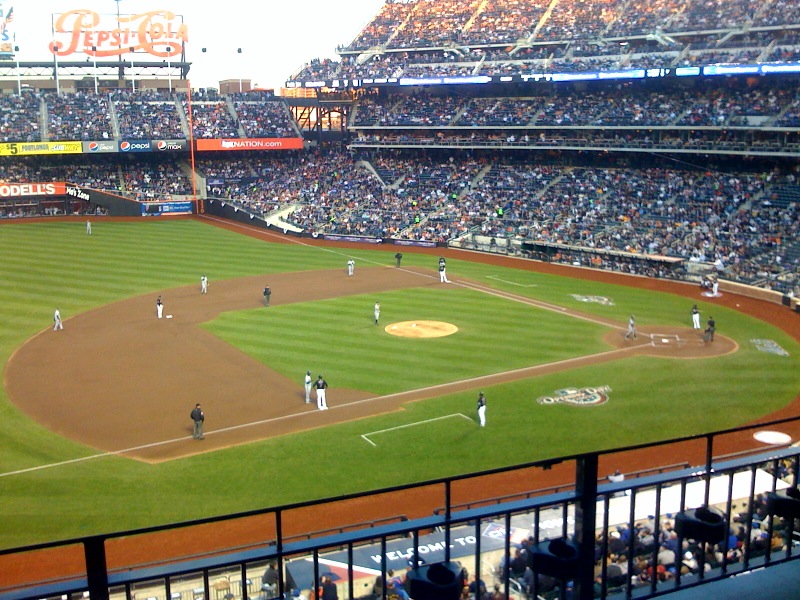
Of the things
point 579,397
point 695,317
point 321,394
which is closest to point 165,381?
point 321,394

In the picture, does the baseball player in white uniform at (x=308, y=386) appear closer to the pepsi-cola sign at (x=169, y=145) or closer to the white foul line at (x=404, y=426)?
the white foul line at (x=404, y=426)

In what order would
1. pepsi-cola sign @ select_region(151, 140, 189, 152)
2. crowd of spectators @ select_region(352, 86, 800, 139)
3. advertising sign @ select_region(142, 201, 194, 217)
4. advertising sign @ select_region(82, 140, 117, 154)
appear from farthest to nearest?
1. pepsi-cola sign @ select_region(151, 140, 189, 152)
2. advertising sign @ select_region(142, 201, 194, 217)
3. advertising sign @ select_region(82, 140, 117, 154)
4. crowd of spectators @ select_region(352, 86, 800, 139)

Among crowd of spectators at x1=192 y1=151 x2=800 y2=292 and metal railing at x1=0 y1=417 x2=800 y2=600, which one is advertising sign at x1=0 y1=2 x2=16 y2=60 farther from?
metal railing at x1=0 y1=417 x2=800 y2=600

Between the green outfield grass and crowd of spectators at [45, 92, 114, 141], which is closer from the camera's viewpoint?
the green outfield grass

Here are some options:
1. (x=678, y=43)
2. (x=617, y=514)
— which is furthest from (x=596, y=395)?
(x=678, y=43)

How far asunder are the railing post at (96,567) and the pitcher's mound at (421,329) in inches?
1066

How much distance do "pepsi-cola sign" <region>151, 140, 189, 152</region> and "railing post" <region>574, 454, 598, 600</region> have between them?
67.2 metres

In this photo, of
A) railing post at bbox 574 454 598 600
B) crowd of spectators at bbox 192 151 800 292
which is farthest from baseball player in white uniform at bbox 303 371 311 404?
crowd of spectators at bbox 192 151 800 292

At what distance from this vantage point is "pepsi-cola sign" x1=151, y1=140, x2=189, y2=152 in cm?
6731

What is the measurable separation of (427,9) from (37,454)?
63641mm

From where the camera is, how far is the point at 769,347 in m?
30.3


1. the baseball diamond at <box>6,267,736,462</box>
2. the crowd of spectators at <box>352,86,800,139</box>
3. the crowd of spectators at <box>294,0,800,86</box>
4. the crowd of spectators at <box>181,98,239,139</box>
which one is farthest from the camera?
the crowd of spectators at <box>181,98,239,139</box>

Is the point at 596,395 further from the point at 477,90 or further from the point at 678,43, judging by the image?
the point at 477,90

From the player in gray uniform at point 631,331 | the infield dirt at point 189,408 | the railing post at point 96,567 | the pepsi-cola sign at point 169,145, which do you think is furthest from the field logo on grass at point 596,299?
the pepsi-cola sign at point 169,145
